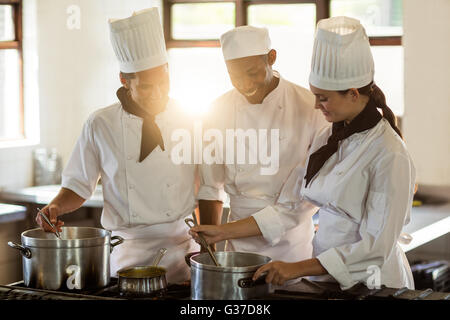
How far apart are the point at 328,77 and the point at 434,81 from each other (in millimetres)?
2291

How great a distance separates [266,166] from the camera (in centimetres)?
223

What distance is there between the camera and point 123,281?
1.70 meters

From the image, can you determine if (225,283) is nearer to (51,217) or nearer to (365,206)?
(365,206)

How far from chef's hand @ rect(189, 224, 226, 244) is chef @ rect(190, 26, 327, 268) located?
14cm

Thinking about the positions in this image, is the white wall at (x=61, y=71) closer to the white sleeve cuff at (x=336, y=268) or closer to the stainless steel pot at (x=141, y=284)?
the stainless steel pot at (x=141, y=284)

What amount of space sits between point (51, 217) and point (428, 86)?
262 cm

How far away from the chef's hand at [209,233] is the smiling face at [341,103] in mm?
473

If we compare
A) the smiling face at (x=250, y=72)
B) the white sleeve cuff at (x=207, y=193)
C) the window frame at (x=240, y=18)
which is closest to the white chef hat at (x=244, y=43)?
the smiling face at (x=250, y=72)

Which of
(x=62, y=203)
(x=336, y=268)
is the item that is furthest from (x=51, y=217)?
(x=336, y=268)

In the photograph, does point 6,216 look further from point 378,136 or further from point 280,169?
point 378,136

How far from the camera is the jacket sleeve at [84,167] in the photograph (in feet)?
Answer: 7.37

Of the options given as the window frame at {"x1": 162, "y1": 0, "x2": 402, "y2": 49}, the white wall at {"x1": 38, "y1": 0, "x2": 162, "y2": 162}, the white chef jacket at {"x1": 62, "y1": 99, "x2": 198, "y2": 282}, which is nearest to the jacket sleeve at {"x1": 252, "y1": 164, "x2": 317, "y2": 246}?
the white chef jacket at {"x1": 62, "y1": 99, "x2": 198, "y2": 282}

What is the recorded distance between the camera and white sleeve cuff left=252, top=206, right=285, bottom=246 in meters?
2.11

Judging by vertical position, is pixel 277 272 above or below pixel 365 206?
below
